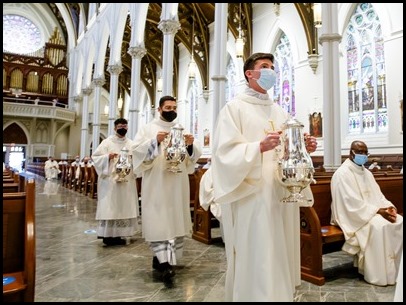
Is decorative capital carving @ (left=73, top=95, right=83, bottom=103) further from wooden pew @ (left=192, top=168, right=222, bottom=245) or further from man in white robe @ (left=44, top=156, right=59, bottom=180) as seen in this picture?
wooden pew @ (left=192, top=168, right=222, bottom=245)

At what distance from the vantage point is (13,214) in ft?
7.14

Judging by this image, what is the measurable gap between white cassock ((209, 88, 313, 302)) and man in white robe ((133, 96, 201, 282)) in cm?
109

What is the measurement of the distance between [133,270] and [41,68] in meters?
27.7

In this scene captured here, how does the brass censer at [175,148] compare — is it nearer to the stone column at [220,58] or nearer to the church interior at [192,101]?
the church interior at [192,101]

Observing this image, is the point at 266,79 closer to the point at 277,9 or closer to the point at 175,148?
the point at 175,148

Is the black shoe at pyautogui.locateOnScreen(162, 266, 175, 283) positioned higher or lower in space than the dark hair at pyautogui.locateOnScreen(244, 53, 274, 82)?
lower

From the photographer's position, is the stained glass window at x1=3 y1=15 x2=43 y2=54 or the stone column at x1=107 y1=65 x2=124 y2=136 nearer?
the stone column at x1=107 y1=65 x2=124 y2=136

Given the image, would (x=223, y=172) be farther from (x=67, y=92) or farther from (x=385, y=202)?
(x=67, y=92)

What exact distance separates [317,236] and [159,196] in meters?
1.64

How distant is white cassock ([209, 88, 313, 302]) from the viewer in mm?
2008

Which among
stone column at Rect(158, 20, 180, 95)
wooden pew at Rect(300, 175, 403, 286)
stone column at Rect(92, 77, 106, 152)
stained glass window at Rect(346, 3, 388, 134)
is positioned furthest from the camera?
stone column at Rect(92, 77, 106, 152)

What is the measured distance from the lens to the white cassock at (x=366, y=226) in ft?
10.6

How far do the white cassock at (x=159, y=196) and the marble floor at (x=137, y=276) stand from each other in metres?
0.47

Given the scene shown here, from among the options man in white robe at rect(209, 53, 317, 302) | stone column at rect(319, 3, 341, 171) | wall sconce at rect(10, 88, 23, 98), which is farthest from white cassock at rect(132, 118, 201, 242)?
wall sconce at rect(10, 88, 23, 98)
